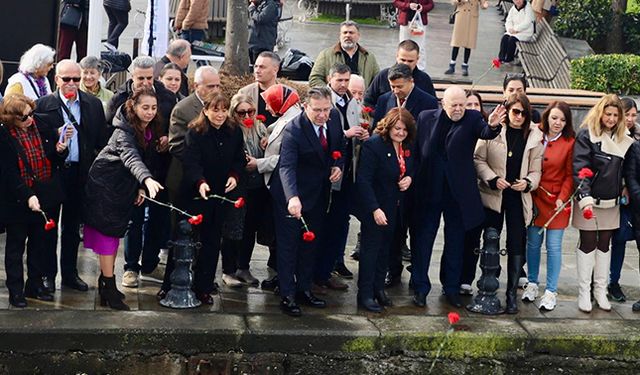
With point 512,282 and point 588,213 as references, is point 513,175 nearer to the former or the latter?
point 588,213

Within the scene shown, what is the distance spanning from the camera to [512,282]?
34.1ft

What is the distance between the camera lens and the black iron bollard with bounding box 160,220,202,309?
980cm

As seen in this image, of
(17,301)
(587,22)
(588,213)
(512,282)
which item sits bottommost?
(17,301)

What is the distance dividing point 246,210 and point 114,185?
131 cm

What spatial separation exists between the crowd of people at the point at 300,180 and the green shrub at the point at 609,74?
5463 mm

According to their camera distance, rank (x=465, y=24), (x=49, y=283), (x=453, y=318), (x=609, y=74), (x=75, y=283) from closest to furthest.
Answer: (x=453, y=318), (x=49, y=283), (x=75, y=283), (x=609, y=74), (x=465, y=24)

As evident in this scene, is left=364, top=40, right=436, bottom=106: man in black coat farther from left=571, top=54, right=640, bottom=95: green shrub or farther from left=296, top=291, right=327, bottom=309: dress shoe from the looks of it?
A: left=571, top=54, right=640, bottom=95: green shrub

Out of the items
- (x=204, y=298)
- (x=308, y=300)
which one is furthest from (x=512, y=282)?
(x=204, y=298)

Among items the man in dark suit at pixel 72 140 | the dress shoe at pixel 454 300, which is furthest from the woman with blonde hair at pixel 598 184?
the man in dark suit at pixel 72 140

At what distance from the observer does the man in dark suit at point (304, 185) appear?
976 centimetres

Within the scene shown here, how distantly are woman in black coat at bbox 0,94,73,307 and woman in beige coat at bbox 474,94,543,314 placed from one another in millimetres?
3258

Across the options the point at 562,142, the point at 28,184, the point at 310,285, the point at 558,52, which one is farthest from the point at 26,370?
the point at 558,52

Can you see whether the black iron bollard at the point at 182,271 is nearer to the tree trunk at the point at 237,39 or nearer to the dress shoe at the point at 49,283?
the dress shoe at the point at 49,283

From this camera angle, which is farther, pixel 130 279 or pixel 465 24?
pixel 465 24
